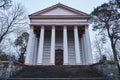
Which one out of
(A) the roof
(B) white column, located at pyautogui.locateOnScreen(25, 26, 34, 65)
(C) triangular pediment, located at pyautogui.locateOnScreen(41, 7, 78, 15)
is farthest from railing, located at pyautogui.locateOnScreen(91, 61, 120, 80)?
(C) triangular pediment, located at pyautogui.locateOnScreen(41, 7, 78, 15)

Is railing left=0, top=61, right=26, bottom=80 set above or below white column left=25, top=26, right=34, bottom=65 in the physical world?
below

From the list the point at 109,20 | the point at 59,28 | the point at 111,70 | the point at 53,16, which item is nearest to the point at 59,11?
the point at 53,16

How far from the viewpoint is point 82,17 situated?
1803 centimetres

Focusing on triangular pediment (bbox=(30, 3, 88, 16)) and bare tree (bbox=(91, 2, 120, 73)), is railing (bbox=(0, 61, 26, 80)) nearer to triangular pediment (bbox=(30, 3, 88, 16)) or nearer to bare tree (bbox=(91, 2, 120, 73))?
triangular pediment (bbox=(30, 3, 88, 16))

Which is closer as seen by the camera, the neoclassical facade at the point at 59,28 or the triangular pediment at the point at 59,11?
the neoclassical facade at the point at 59,28

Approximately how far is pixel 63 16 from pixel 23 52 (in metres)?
17.2

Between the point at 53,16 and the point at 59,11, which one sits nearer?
the point at 53,16

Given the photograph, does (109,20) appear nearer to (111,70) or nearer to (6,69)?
(111,70)

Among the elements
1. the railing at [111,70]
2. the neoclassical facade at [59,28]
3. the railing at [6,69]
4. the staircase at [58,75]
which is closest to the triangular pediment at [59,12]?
the neoclassical facade at [59,28]

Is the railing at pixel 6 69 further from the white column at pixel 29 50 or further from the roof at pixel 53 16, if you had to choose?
the roof at pixel 53 16

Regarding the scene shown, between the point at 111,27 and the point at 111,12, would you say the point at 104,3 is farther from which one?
the point at 111,27

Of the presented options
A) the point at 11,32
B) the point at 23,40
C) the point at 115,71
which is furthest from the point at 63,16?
the point at 23,40

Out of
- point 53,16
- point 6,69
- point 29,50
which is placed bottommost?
point 6,69

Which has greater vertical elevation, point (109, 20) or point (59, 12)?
point (59, 12)
